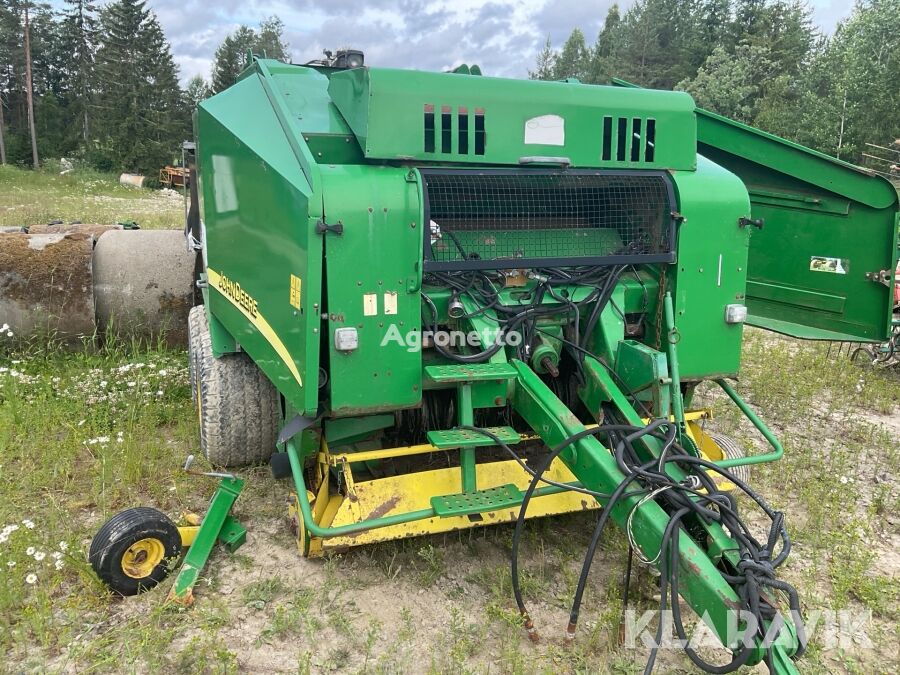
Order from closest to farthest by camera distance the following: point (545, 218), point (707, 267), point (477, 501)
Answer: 1. point (477, 501)
2. point (707, 267)
3. point (545, 218)

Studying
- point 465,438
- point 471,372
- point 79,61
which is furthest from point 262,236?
point 79,61

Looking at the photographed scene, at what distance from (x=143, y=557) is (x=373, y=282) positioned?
1.53 metres

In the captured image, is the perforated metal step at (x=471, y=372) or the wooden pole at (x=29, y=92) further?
the wooden pole at (x=29, y=92)

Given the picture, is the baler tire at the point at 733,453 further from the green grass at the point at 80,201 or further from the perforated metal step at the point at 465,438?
the green grass at the point at 80,201

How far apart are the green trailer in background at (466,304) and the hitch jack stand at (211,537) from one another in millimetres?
14

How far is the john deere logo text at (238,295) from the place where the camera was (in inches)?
139

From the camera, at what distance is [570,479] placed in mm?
3375

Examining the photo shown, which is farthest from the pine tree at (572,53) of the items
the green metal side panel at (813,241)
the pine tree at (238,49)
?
the green metal side panel at (813,241)

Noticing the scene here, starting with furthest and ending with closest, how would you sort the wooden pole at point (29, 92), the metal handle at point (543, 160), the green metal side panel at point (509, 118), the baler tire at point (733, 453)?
1. the wooden pole at point (29, 92)
2. the baler tire at point (733, 453)
3. the metal handle at point (543, 160)
4. the green metal side panel at point (509, 118)

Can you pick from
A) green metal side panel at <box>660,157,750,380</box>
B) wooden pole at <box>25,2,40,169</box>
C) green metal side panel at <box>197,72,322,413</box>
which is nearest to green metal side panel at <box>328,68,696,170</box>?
green metal side panel at <box>660,157,750,380</box>

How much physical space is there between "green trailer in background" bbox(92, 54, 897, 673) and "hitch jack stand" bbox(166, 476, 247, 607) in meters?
0.01

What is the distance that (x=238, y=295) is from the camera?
373cm

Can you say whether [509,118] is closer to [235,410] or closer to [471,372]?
[471,372]

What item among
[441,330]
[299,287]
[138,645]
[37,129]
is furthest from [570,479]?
[37,129]
